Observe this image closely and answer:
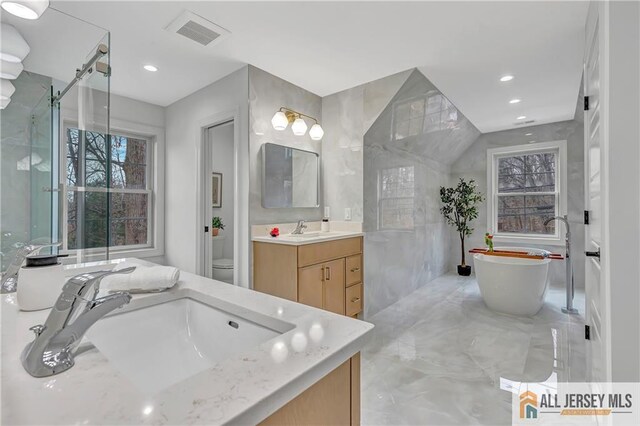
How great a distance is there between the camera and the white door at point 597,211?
1281mm

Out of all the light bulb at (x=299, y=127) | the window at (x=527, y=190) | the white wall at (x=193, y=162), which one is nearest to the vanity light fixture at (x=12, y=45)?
the white wall at (x=193, y=162)

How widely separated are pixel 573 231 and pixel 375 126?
376 centimetres

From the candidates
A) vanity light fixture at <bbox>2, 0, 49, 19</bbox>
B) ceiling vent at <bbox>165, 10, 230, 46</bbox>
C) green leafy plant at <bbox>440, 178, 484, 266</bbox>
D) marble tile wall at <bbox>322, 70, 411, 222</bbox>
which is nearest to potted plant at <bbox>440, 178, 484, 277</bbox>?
green leafy plant at <bbox>440, 178, 484, 266</bbox>

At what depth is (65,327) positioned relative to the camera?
0.64 meters

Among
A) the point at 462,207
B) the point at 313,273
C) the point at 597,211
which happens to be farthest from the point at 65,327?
the point at 462,207

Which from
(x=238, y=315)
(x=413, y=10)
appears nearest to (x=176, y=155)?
(x=413, y=10)

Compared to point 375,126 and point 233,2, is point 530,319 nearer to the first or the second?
point 375,126

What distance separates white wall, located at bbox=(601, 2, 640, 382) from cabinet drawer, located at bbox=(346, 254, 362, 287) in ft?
6.45

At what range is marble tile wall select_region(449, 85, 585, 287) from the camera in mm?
4309

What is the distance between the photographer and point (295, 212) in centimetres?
316

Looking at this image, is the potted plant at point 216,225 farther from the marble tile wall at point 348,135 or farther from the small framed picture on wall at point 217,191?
the marble tile wall at point 348,135

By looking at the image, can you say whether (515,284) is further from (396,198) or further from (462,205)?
(462,205)

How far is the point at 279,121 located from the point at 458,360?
2513 millimetres

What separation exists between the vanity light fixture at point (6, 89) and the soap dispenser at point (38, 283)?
715 mm
